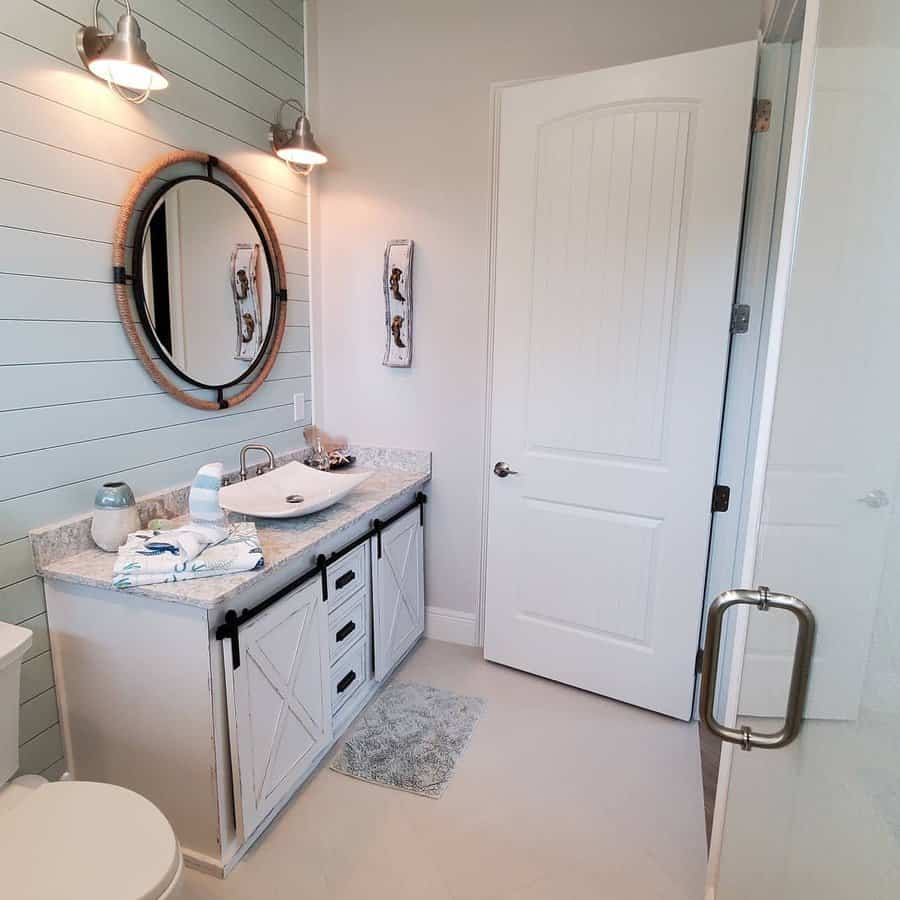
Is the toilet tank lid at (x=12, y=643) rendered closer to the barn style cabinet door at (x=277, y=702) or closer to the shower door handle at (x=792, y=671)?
the barn style cabinet door at (x=277, y=702)

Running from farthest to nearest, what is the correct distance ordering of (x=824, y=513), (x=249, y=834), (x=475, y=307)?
(x=475, y=307), (x=249, y=834), (x=824, y=513)

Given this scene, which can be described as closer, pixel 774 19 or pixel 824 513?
pixel 824 513

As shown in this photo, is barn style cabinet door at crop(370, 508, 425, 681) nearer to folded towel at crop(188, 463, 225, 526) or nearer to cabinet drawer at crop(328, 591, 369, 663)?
cabinet drawer at crop(328, 591, 369, 663)

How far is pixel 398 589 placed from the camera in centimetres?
242

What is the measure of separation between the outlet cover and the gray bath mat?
3.88 feet

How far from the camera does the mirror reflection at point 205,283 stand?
1.83 m

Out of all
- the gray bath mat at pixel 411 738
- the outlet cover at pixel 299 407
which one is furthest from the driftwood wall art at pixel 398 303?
the gray bath mat at pixel 411 738

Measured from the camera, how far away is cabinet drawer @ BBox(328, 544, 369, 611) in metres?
1.94

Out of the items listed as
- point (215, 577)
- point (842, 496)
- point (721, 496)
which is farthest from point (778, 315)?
point (215, 577)

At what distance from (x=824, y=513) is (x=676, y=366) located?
1.45 meters

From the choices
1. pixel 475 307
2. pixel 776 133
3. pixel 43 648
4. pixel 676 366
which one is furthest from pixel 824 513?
pixel 475 307

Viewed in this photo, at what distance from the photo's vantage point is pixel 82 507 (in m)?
1.64

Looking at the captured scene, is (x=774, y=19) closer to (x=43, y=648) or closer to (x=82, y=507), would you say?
(x=82, y=507)

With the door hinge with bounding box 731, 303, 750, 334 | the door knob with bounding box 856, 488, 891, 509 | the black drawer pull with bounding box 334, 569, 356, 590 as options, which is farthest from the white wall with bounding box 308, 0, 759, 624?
the door knob with bounding box 856, 488, 891, 509
